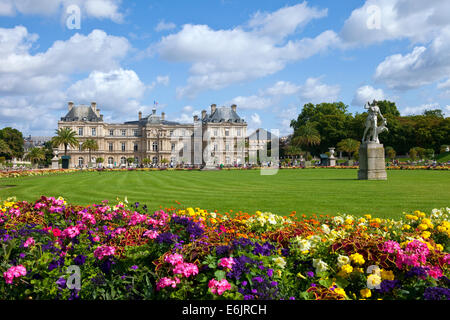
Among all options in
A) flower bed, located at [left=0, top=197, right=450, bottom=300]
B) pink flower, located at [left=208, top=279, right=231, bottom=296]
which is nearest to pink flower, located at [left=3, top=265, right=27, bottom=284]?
flower bed, located at [left=0, top=197, right=450, bottom=300]

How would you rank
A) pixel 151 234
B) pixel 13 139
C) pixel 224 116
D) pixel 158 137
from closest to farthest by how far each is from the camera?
pixel 151 234 → pixel 13 139 → pixel 224 116 → pixel 158 137

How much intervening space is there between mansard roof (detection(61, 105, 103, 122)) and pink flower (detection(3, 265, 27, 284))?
363 feet

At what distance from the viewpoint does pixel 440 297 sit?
304 cm

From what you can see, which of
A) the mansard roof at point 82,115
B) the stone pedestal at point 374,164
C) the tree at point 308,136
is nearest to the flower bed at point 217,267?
the stone pedestal at point 374,164

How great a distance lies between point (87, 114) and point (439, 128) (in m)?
91.9

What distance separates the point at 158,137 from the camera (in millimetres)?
110562

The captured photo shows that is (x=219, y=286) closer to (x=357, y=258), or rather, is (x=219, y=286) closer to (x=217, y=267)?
(x=217, y=267)

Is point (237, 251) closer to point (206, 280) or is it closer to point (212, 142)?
point (206, 280)

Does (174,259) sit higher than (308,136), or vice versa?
(308,136)

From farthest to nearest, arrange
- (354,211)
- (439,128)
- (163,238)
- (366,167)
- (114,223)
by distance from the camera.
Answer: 1. (439,128)
2. (366,167)
3. (354,211)
4. (114,223)
5. (163,238)

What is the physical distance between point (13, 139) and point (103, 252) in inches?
A: 4615

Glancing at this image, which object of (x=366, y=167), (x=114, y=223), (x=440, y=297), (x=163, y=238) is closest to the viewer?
(x=440, y=297)

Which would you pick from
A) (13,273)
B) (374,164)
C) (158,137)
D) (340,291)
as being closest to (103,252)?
(13,273)

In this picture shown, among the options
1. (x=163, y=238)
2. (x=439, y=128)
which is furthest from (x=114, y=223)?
(x=439, y=128)
